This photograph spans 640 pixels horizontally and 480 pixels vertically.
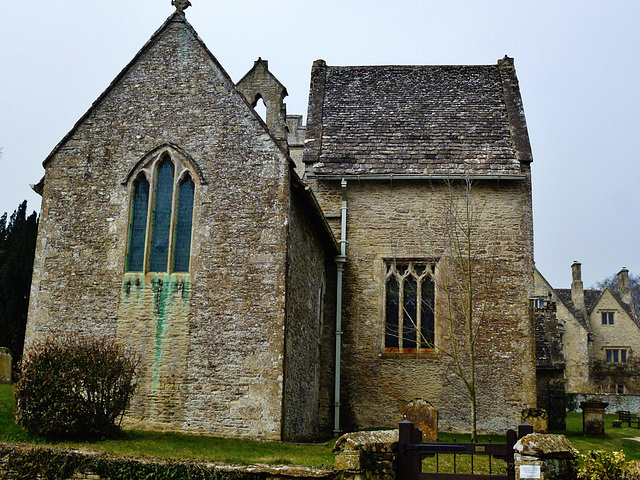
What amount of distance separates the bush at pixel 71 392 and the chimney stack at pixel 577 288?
53164mm

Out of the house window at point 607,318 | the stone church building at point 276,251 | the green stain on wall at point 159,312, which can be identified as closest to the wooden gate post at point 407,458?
the stone church building at point 276,251

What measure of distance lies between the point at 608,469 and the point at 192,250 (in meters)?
9.24

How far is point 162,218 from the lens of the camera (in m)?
15.4

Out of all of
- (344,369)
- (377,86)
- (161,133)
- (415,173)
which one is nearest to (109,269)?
(161,133)

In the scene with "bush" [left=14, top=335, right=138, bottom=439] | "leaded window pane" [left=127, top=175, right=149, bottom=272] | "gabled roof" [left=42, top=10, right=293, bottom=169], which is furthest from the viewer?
"gabled roof" [left=42, top=10, right=293, bottom=169]

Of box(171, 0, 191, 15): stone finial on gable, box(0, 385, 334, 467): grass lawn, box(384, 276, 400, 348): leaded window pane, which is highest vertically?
box(171, 0, 191, 15): stone finial on gable

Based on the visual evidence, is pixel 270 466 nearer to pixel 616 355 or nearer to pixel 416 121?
pixel 416 121

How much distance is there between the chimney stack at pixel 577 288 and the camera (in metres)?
59.0

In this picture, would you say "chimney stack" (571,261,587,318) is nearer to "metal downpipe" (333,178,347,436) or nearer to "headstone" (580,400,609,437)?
"headstone" (580,400,609,437)

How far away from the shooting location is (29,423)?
39.8 feet

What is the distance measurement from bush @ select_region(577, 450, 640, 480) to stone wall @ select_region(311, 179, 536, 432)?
9429 mm

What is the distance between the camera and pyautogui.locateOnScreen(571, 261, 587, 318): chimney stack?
59.0m

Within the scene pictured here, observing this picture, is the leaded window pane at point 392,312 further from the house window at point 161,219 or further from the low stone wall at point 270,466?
the low stone wall at point 270,466

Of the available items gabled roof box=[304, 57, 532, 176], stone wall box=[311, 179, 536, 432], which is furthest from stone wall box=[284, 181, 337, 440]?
gabled roof box=[304, 57, 532, 176]
